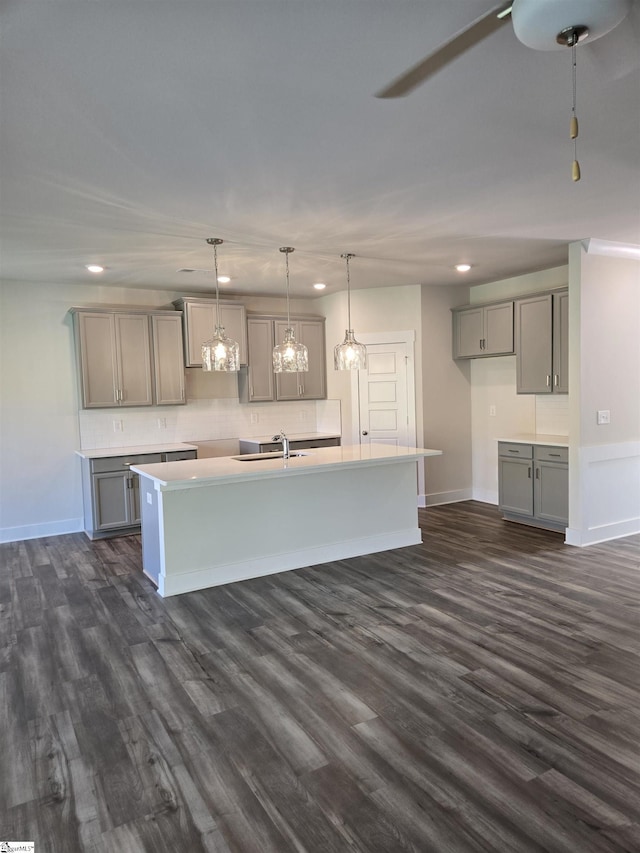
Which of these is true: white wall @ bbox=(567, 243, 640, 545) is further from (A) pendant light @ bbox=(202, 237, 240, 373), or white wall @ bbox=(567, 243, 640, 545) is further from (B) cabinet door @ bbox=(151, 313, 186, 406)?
(B) cabinet door @ bbox=(151, 313, 186, 406)

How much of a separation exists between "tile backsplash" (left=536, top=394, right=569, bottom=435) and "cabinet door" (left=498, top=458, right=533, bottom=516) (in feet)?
2.16

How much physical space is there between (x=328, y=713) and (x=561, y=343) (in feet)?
14.8

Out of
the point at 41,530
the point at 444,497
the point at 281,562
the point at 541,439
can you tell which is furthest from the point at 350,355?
the point at 41,530

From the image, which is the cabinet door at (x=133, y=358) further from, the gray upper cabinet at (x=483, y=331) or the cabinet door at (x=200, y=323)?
the gray upper cabinet at (x=483, y=331)

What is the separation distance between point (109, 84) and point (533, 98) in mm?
1771

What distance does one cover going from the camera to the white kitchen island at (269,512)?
4191mm

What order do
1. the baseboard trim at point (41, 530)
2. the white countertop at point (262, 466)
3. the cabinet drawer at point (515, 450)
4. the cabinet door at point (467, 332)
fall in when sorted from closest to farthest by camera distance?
the white countertop at point (262, 466), the cabinet drawer at point (515, 450), the baseboard trim at point (41, 530), the cabinet door at point (467, 332)

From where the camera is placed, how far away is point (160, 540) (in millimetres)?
4191

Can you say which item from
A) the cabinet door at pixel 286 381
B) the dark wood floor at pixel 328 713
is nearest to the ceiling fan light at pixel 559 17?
the dark wood floor at pixel 328 713

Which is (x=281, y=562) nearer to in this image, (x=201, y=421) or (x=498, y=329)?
(x=201, y=421)

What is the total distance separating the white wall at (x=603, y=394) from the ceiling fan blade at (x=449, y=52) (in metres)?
3.29

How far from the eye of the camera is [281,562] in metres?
4.65

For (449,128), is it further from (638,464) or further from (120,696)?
(638,464)

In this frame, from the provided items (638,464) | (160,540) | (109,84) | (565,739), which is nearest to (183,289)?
(160,540)
